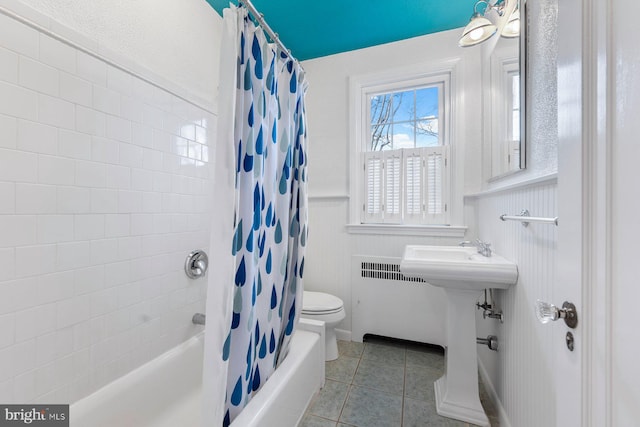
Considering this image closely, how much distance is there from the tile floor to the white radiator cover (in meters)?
0.13

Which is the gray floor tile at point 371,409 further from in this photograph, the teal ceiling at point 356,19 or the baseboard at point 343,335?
the teal ceiling at point 356,19

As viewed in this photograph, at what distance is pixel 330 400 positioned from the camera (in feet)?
4.78

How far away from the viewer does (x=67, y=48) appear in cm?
98

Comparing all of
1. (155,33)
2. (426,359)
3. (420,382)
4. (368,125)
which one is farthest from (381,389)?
(155,33)

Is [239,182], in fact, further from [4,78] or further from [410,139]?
[410,139]

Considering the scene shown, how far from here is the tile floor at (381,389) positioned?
52.1 inches

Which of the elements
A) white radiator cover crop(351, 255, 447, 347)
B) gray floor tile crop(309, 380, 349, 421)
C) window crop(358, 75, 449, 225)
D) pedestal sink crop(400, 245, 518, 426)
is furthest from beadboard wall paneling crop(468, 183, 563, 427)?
gray floor tile crop(309, 380, 349, 421)

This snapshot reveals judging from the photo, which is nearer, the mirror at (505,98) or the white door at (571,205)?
the white door at (571,205)

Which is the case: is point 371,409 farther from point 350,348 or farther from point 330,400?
point 350,348

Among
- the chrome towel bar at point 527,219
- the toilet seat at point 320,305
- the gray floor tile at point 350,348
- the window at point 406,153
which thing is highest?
the window at point 406,153

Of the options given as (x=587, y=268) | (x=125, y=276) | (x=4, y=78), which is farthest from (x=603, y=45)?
(x=125, y=276)

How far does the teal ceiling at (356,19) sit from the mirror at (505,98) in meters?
0.41

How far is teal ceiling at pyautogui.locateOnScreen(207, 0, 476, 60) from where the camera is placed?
5.64 feet

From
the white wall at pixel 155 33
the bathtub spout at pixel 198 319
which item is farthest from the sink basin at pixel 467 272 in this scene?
the white wall at pixel 155 33
